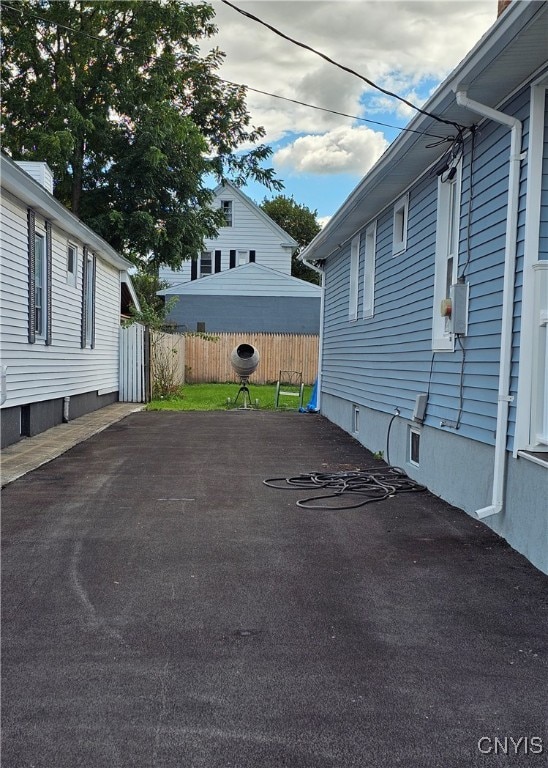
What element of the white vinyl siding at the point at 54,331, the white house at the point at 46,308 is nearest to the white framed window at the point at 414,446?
the white house at the point at 46,308

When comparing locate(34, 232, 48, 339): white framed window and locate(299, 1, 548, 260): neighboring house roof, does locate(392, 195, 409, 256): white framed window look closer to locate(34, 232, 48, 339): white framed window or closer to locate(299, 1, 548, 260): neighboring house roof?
locate(299, 1, 548, 260): neighboring house roof

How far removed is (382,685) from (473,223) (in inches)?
179

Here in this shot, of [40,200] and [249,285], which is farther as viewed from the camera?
[249,285]

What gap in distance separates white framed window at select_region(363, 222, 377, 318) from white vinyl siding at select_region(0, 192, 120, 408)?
5.15 meters

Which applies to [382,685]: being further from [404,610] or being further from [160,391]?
[160,391]

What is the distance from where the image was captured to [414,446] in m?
7.97

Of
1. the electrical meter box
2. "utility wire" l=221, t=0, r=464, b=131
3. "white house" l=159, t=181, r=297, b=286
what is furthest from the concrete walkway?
"white house" l=159, t=181, r=297, b=286

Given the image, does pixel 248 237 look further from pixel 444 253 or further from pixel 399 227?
pixel 444 253

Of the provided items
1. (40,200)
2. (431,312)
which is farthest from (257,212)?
(431,312)

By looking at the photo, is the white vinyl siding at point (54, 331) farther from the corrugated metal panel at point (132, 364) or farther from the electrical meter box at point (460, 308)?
the electrical meter box at point (460, 308)

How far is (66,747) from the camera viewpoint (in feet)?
8.10

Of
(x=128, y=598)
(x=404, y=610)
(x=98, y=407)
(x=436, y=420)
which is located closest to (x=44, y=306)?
(x=98, y=407)

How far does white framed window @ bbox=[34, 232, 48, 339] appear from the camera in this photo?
36.3ft

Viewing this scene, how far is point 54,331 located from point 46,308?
2.08 feet
